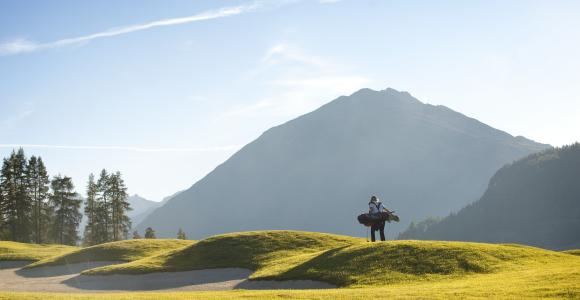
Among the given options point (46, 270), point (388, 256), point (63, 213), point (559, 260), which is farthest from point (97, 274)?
point (63, 213)

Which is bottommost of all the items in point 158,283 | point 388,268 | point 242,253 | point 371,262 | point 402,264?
point 158,283

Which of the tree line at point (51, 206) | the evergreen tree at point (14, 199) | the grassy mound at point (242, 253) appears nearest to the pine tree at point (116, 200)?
the tree line at point (51, 206)

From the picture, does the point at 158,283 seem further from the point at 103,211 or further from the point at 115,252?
the point at 103,211

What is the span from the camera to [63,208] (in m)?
112

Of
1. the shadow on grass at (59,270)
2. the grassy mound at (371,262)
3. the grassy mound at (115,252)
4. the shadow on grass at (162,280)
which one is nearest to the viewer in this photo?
the grassy mound at (371,262)

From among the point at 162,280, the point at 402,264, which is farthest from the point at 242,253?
the point at 402,264

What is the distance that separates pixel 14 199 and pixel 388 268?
93176 millimetres

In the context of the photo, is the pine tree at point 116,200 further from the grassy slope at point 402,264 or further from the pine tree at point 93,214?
the grassy slope at point 402,264

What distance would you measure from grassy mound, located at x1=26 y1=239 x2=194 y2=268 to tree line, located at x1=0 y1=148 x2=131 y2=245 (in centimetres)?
4771

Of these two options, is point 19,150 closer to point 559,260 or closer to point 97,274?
point 97,274

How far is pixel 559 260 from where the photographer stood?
3331cm

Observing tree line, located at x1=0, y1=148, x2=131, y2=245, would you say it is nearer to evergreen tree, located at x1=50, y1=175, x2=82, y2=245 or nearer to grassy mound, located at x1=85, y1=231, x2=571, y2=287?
evergreen tree, located at x1=50, y1=175, x2=82, y2=245

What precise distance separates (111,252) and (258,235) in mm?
19318

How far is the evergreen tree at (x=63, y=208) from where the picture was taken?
11144 cm
